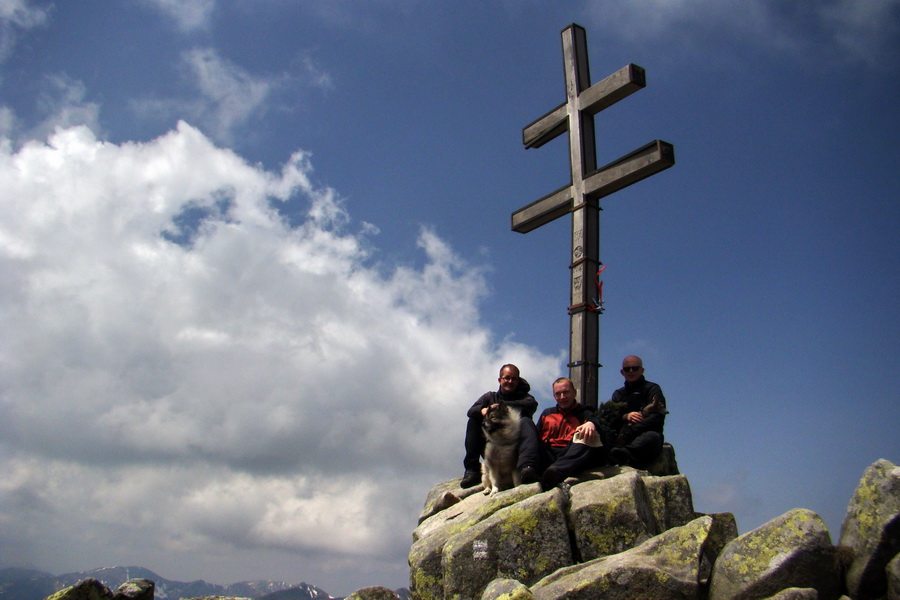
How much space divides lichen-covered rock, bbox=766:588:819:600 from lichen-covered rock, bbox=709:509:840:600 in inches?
9.1

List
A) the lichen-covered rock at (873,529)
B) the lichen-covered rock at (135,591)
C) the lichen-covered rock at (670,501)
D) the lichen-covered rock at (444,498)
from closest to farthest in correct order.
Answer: the lichen-covered rock at (873,529) → the lichen-covered rock at (670,501) → the lichen-covered rock at (135,591) → the lichen-covered rock at (444,498)

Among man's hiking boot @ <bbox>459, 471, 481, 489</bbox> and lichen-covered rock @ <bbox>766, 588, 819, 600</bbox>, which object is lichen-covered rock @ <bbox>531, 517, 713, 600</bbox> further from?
man's hiking boot @ <bbox>459, 471, 481, 489</bbox>

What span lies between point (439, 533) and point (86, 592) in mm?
3631

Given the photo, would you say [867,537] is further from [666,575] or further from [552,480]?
[552,480]

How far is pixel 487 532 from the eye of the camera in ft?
19.9

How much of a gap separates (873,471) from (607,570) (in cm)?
277

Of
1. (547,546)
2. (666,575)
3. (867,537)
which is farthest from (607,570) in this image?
(867,537)

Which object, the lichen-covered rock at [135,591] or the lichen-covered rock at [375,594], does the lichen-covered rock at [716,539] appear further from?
the lichen-covered rock at [135,591]

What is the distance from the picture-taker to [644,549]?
544cm

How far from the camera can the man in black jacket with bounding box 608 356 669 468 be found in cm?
760

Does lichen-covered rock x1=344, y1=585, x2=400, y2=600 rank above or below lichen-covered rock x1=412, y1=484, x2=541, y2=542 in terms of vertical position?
below

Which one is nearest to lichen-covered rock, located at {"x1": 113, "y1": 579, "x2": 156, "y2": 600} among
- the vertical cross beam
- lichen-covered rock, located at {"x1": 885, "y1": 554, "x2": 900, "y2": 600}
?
the vertical cross beam

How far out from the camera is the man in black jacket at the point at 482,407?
27.9 ft

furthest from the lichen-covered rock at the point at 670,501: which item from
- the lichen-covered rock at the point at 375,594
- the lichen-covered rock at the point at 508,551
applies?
the lichen-covered rock at the point at 375,594
